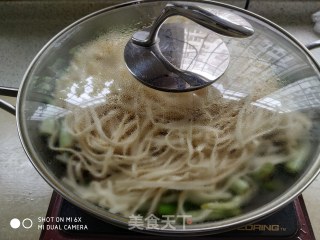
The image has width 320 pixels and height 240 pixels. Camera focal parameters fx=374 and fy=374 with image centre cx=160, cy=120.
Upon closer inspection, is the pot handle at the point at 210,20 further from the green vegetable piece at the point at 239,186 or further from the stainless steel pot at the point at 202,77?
the green vegetable piece at the point at 239,186

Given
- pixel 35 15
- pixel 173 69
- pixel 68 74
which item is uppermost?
pixel 173 69

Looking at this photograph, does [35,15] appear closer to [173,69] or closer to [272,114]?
[173,69]

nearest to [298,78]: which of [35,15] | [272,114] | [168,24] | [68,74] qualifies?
[272,114]

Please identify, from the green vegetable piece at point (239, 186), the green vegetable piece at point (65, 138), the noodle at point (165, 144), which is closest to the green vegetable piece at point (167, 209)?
the noodle at point (165, 144)

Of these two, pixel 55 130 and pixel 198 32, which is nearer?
pixel 55 130

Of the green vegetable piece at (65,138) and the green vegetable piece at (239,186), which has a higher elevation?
the green vegetable piece at (239,186)

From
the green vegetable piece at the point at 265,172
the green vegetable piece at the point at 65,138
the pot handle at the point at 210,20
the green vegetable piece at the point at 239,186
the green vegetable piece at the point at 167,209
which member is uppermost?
the pot handle at the point at 210,20

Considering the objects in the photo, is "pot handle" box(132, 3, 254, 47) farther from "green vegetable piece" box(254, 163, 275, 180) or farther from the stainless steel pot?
"green vegetable piece" box(254, 163, 275, 180)

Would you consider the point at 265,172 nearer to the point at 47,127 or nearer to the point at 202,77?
the point at 202,77
